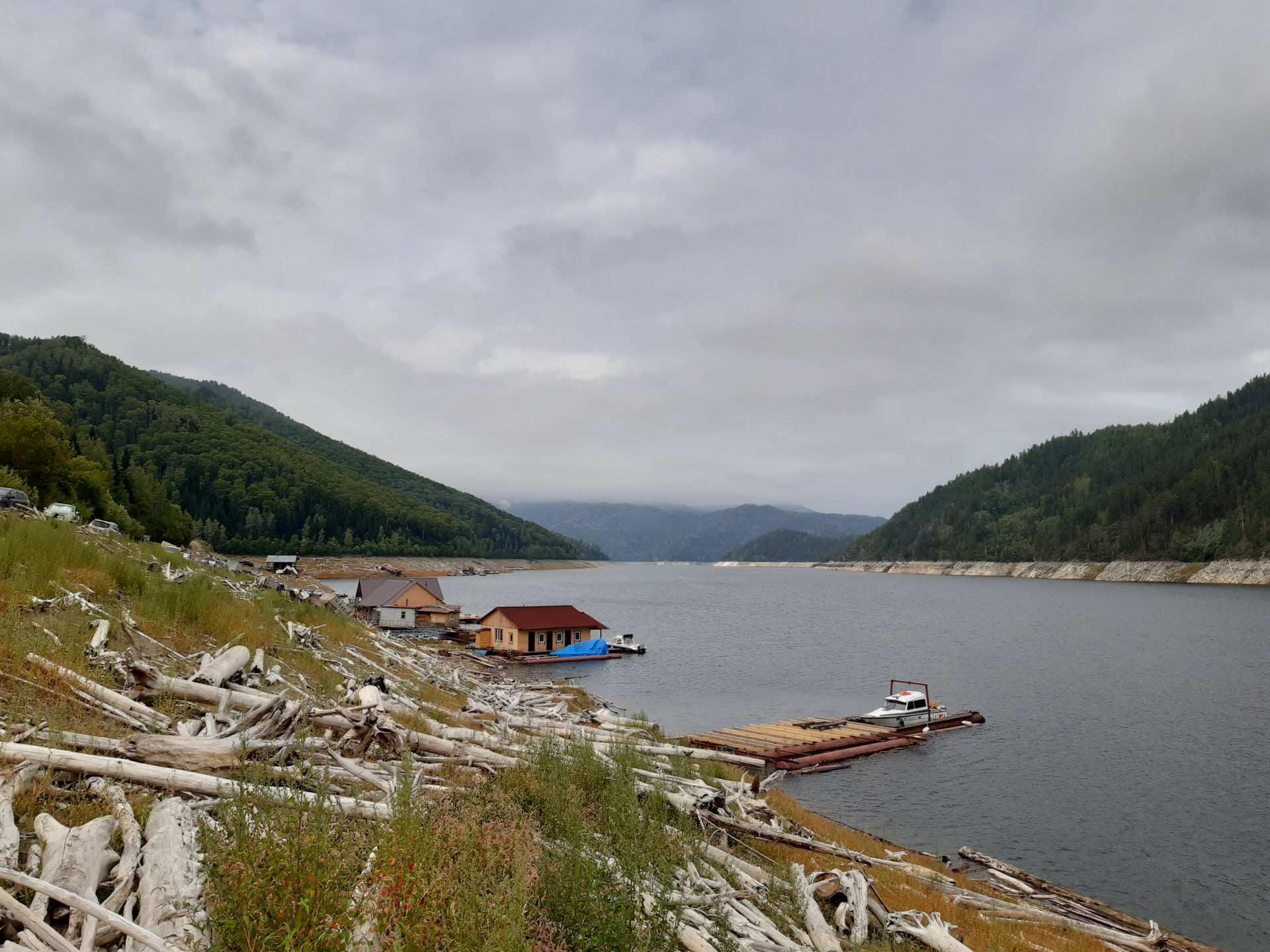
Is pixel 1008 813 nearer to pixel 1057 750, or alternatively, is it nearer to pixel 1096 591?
pixel 1057 750

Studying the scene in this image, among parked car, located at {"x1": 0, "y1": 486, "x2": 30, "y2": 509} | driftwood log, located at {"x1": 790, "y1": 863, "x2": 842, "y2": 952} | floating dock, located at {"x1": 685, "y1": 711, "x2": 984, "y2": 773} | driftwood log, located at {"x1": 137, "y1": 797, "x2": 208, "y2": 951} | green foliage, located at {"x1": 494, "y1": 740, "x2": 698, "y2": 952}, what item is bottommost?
floating dock, located at {"x1": 685, "y1": 711, "x2": 984, "y2": 773}

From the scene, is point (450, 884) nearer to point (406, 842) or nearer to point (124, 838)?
point (406, 842)

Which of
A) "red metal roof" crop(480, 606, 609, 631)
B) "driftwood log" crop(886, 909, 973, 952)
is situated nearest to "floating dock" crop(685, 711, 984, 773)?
"driftwood log" crop(886, 909, 973, 952)

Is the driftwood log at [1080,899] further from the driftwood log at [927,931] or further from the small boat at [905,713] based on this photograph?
the small boat at [905,713]

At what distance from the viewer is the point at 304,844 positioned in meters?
6.04

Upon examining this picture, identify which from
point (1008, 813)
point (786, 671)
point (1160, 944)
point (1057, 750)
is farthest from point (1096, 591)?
point (1160, 944)

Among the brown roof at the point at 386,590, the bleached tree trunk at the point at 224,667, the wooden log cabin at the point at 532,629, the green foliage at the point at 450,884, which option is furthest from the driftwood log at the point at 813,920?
the brown roof at the point at 386,590

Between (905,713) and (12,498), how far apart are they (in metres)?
52.2

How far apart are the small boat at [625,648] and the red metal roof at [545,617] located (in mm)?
2083

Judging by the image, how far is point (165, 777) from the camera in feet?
26.2

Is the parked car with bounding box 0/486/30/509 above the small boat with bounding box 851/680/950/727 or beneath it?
above

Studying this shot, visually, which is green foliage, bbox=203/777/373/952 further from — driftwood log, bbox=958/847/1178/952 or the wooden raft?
the wooden raft

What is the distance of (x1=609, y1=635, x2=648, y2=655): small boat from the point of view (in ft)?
239

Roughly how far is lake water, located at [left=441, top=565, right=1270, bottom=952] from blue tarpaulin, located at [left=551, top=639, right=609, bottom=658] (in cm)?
201
